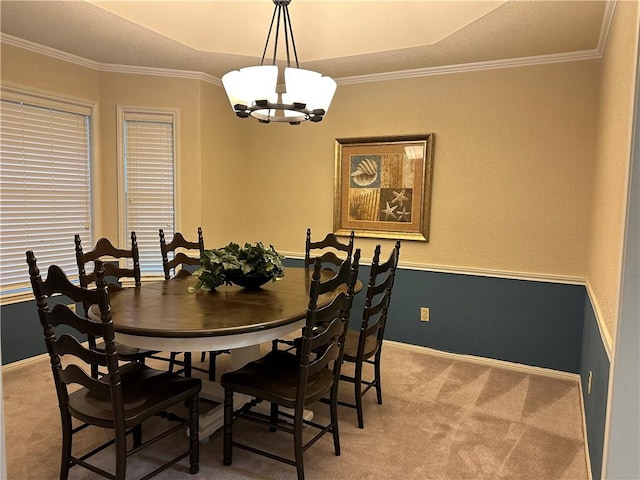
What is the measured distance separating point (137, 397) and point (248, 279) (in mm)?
948

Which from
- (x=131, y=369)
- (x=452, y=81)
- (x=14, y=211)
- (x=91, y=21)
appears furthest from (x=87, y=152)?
(x=452, y=81)

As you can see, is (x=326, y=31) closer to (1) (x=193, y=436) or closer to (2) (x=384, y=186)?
(2) (x=384, y=186)

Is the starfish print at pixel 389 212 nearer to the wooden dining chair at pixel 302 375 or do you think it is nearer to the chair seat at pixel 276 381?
the wooden dining chair at pixel 302 375

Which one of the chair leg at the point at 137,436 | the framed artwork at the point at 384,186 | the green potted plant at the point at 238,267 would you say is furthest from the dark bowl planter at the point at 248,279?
the framed artwork at the point at 384,186

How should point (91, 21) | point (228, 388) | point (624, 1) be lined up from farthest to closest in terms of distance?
point (91, 21)
point (228, 388)
point (624, 1)

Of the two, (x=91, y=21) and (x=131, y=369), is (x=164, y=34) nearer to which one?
(x=91, y=21)

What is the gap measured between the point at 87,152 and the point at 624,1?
13.1ft

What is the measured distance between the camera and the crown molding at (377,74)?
11.0ft

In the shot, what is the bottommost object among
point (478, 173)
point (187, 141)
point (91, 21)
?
point (478, 173)

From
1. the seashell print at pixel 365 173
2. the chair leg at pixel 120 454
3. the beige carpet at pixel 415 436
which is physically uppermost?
the seashell print at pixel 365 173

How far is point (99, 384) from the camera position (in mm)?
A: 1879

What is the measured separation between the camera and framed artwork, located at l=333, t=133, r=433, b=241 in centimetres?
404

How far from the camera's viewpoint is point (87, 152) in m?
4.05

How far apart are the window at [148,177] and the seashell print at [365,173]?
1.75 m
